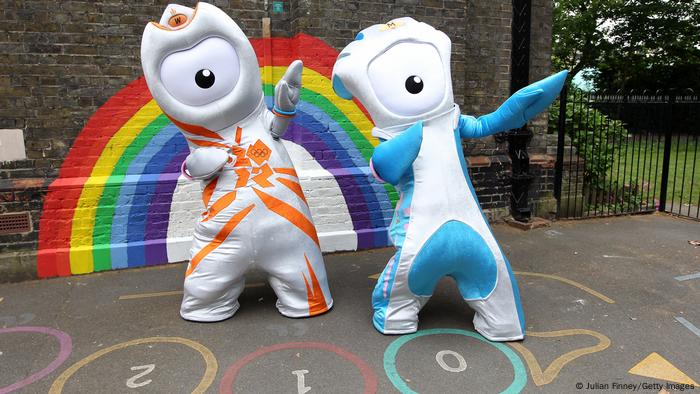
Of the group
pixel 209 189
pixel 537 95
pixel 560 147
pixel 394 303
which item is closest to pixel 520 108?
pixel 537 95

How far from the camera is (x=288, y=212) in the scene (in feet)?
12.0

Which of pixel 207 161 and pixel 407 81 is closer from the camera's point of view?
pixel 407 81

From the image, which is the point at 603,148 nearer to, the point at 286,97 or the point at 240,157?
the point at 286,97

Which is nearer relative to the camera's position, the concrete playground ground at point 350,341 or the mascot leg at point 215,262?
the concrete playground ground at point 350,341

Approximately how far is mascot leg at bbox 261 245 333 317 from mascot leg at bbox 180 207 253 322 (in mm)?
215

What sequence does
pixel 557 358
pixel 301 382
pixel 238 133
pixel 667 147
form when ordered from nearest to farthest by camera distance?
pixel 301 382
pixel 557 358
pixel 238 133
pixel 667 147

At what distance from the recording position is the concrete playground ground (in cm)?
297

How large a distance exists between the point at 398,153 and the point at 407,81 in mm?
578

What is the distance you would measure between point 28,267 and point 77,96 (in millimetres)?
1704

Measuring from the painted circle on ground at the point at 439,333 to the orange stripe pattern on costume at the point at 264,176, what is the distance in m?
1.44

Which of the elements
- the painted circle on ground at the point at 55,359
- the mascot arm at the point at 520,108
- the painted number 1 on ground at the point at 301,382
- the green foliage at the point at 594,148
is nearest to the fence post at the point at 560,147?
the green foliage at the point at 594,148

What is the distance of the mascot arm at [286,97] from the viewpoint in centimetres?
349

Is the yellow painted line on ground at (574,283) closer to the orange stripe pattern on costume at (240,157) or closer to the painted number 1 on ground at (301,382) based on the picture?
the painted number 1 on ground at (301,382)

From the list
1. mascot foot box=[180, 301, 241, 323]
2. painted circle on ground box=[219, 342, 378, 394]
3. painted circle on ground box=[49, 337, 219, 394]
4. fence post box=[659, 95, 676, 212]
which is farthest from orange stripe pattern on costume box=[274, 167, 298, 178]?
fence post box=[659, 95, 676, 212]
